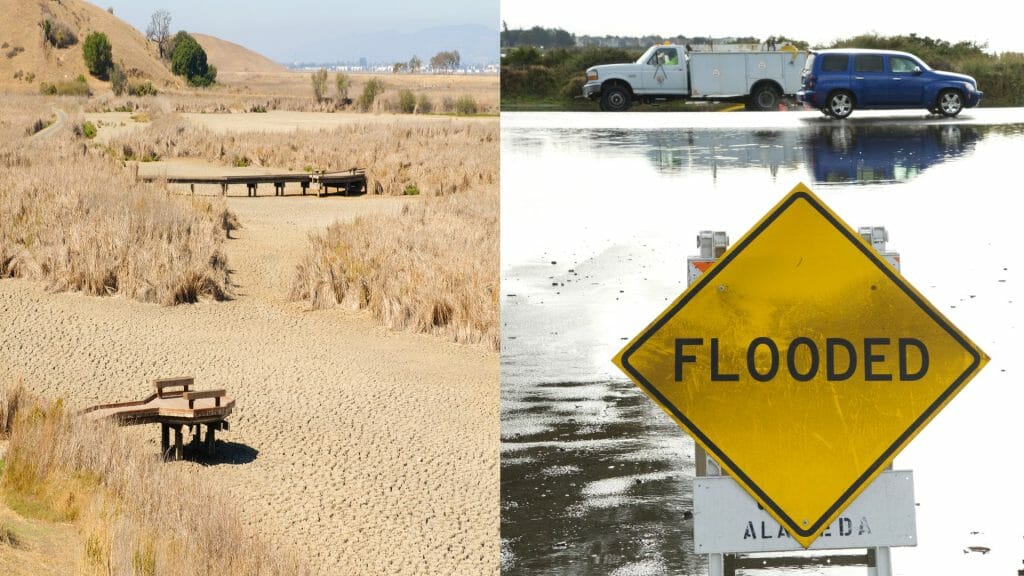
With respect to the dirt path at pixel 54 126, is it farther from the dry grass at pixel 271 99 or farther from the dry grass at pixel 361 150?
the dry grass at pixel 271 99

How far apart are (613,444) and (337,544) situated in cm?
228

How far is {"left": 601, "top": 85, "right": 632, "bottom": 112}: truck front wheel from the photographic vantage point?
17492 mm

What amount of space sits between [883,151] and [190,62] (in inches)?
1661

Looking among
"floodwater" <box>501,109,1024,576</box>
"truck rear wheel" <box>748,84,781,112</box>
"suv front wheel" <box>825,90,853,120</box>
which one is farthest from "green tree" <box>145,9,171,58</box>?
"suv front wheel" <box>825,90,853,120</box>

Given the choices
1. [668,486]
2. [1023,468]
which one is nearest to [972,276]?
[1023,468]

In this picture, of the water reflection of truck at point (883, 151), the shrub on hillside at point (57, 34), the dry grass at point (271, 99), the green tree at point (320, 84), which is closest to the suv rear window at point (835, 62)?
the water reflection of truck at point (883, 151)

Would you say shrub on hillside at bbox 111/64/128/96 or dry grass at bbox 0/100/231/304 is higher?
shrub on hillside at bbox 111/64/128/96

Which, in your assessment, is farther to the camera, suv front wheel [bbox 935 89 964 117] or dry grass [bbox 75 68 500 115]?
dry grass [bbox 75 68 500 115]

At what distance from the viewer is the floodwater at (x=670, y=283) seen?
22.8 ft

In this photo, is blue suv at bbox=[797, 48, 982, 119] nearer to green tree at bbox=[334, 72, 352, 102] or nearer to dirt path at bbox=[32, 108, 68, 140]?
dirt path at bbox=[32, 108, 68, 140]

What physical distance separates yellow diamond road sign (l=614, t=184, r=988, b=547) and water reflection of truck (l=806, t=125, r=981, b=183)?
522 inches

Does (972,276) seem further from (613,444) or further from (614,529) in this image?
(614,529)

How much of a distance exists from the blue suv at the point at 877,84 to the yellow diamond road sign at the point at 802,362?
1282cm

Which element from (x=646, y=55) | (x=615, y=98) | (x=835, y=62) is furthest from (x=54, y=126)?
(x=835, y=62)
